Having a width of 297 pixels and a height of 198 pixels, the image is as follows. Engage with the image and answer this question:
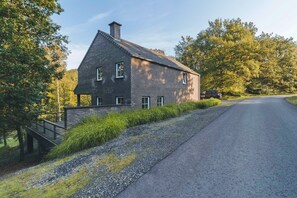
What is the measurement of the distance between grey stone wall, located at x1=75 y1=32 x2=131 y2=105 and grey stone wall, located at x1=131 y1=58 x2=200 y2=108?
662mm

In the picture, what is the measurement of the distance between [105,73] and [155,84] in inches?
192

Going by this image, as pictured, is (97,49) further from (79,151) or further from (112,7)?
(79,151)

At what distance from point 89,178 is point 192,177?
7.86 feet

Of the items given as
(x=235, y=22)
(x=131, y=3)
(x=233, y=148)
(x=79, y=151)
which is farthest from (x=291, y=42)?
(x=79, y=151)

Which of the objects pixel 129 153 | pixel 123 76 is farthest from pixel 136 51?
pixel 129 153

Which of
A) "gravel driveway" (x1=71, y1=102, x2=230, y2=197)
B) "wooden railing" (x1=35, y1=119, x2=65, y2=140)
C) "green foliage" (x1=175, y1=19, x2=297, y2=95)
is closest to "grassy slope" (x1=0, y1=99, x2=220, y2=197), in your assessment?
"gravel driveway" (x1=71, y1=102, x2=230, y2=197)

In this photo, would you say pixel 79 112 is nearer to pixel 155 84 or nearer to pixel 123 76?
pixel 123 76

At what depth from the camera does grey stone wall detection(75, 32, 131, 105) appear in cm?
1354

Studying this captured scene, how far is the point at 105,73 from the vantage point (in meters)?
15.4

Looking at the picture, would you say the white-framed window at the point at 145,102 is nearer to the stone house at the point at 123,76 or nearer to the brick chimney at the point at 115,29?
the stone house at the point at 123,76

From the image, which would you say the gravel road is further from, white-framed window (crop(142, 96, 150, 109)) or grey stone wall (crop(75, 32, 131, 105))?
grey stone wall (crop(75, 32, 131, 105))

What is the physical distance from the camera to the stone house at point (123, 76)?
44.3 ft

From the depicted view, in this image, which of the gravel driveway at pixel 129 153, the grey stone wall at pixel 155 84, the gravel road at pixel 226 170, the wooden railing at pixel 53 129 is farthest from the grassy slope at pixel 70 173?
the grey stone wall at pixel 155 84

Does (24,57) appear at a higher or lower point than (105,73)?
lower
